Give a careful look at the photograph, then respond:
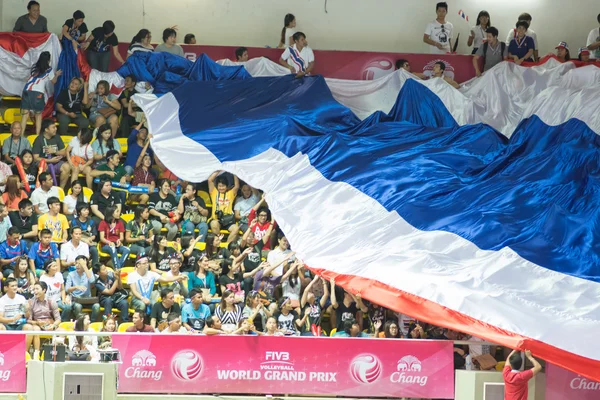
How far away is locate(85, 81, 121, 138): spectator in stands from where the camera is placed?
14570 millimetres

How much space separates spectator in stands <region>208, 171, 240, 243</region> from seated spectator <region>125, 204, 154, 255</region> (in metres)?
0.81

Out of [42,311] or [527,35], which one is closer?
[42,311]

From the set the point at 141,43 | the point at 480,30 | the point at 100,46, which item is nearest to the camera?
the point at 100,46

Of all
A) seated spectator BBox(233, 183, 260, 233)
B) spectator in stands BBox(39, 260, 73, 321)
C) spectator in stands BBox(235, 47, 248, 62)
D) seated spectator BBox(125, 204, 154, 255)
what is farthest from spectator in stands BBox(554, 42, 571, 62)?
spectator in stands BBox(39, 260, 73, 321)

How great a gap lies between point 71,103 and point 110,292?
373 centimetres

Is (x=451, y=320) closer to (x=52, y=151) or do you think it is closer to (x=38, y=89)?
(x=52, y=151)

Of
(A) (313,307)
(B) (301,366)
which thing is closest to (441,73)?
(A) (313,307)

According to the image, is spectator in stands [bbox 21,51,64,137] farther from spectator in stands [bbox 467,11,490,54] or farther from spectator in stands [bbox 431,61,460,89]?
spectator in stands [bbox 467,11,490,54]

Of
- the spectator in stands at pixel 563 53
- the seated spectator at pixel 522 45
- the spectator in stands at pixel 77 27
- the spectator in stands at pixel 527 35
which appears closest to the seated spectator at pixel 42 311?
the spectator in stands at pixel 77 27

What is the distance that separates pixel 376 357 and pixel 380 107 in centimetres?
544

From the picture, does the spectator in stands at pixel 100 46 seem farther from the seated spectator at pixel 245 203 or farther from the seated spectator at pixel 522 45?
the seated spectator at pixel 522 45

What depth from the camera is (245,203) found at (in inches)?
535

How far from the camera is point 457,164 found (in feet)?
44.2

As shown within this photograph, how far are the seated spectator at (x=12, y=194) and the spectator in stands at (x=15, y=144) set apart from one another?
81cm
